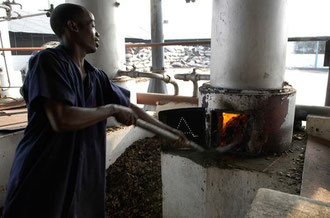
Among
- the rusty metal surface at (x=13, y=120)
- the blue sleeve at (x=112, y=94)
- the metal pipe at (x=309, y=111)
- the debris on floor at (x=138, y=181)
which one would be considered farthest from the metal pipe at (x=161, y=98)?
the blue sleeve at (x=112, y=94)

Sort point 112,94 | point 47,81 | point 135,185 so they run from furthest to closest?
point 135,185
point 112,94
point 47,81

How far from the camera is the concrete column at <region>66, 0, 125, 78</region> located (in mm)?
3316

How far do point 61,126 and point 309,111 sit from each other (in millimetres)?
2694

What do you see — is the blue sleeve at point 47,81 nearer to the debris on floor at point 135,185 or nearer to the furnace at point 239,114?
the furnace at point 239,114

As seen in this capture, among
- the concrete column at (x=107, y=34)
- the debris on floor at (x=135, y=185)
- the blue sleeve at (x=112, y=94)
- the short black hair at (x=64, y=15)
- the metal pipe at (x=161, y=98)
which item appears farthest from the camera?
the metal pipe at (x=161, y=98)

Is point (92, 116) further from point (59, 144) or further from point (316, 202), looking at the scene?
point (316, 202)

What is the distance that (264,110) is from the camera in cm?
215

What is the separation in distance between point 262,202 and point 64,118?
3.25ft

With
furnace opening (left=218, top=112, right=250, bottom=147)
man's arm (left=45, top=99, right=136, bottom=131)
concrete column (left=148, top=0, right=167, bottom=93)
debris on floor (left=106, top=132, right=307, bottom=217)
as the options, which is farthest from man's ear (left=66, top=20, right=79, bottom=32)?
concrete column (left=148, top=0, right=167, bottom=93)

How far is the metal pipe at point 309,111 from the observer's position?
2.78m

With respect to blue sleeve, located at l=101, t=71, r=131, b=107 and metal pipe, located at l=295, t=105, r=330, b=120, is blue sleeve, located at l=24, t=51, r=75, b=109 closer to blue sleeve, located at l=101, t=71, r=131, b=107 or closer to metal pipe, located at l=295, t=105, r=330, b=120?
blue sleeve, located at l=101, t=71, r=131, b=107

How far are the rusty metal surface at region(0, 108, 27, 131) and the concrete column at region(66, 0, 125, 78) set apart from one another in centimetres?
120

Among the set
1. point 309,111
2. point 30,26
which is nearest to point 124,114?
point 309,111

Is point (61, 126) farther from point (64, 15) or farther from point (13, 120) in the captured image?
point (13, 120)
